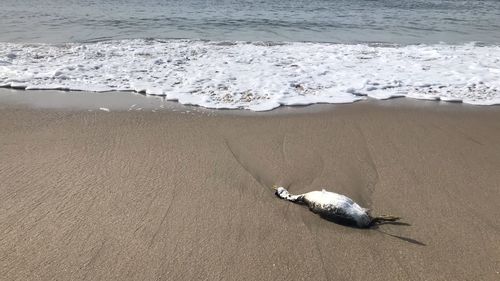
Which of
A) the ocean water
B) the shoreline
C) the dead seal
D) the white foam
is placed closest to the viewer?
the dead seal

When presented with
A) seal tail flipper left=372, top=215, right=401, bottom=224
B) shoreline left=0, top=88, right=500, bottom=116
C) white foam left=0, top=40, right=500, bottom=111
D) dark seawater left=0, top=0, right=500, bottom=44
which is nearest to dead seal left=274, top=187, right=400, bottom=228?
seal tail flipper left=372, top=215, right=401, bottom=224

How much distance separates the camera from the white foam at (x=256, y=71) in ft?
20.6

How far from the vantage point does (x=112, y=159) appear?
4.04 m

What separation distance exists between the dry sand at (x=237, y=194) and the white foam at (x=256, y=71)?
0.99 metres

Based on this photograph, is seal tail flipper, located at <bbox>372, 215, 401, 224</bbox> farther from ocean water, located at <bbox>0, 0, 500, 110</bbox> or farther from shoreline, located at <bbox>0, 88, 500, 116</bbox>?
ocean water, located at <bbox>0, 0, 500, 110</bbox>

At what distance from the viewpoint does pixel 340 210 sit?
3.08 m

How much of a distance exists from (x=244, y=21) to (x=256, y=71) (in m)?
6.93

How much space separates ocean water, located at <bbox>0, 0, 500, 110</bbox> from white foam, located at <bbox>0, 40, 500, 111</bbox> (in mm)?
19

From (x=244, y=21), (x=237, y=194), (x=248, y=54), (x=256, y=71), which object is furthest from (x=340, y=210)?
(x=244, y=21)

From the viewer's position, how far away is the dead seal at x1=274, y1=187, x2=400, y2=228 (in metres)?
3.05

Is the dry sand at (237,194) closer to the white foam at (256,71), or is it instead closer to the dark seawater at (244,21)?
the white foam at (256,71)

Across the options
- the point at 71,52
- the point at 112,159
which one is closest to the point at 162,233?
the point at 112,159

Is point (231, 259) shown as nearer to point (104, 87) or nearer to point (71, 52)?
point (104, 87)

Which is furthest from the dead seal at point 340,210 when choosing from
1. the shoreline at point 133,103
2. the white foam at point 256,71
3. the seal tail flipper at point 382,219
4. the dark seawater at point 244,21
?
the dark seawater at point 244,21
